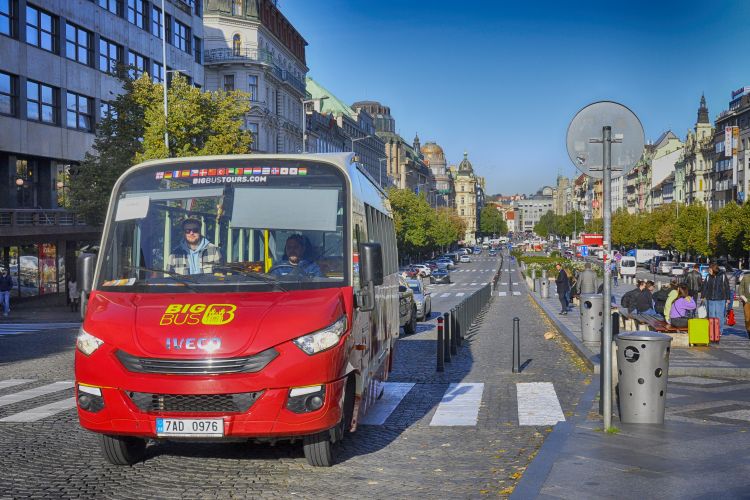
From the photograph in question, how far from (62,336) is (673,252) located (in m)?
109

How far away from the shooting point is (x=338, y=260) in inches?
302

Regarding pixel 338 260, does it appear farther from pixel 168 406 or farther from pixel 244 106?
pixel 244 106

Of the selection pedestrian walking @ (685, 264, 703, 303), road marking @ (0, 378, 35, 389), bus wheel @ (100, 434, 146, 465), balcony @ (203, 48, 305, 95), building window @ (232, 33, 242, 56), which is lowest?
road marking @ (0, 378, 35, 389)

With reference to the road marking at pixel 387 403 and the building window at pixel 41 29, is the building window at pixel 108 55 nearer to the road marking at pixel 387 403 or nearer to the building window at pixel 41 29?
the building window at pixel 41 29

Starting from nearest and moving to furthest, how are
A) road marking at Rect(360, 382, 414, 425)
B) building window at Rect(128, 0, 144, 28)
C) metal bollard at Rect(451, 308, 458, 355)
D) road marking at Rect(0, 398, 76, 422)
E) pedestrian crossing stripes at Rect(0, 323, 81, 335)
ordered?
road marking at Rect(360, 382, 414, 425) → road marking at Rect(0, 398, 76, 422) → metal bollard at Rect(451, 308, 458, 355) → pedestrian crossing stripes at Rect(0, 323, 81, 335) → building window at Rect(128, 0, 144, 28)

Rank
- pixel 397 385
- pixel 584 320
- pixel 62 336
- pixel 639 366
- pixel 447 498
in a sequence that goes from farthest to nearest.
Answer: pixel 62 336 < pixel 584 320 < pixel 397 385 < pixel 639 366 < pixel 447 498

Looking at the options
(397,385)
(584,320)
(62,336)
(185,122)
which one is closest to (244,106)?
(185,122)

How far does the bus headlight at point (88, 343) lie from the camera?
6.93 metres

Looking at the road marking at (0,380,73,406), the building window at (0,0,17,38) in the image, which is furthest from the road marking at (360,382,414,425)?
the building window at (0,0,17,38)

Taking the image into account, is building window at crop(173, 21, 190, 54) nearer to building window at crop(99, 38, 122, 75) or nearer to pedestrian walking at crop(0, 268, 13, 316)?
building window at crop(99, 38, 122, 75)

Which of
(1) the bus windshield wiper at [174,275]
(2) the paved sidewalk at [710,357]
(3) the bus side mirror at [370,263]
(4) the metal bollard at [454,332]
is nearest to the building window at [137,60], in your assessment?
(2) the paved sidewalk at [710,357]

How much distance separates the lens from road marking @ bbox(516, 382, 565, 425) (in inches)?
396

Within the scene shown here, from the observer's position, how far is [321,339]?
692 cm

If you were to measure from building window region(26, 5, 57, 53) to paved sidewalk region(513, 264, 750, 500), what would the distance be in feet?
105
